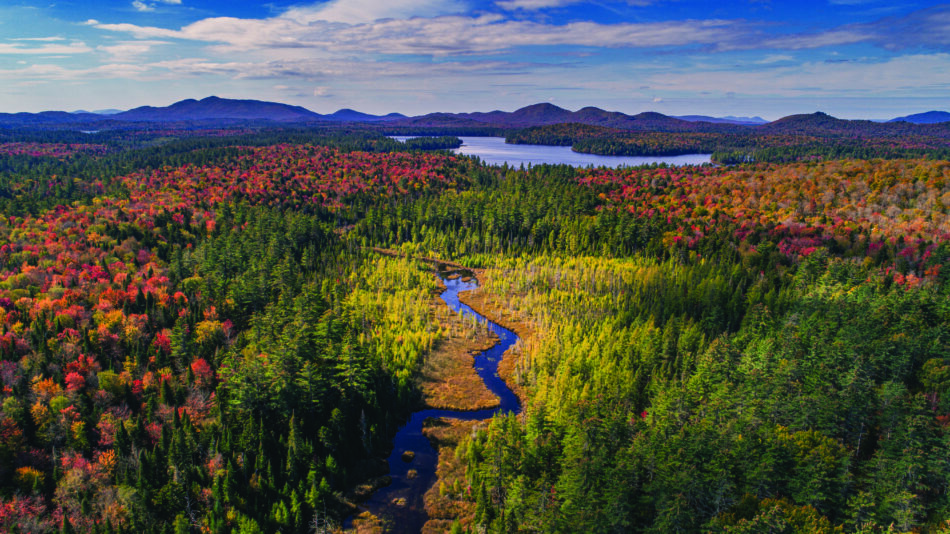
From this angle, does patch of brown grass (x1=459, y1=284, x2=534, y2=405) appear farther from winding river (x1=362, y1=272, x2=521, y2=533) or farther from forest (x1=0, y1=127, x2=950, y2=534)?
winding river (x1=362, y1=272, x2=521, y2=533)

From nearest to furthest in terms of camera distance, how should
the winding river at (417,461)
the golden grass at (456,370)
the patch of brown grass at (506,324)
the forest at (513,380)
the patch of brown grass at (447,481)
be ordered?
the forest at (513,380) < the patch of brown grass at (447,481) < the winding river at (417,461) < the golden grass at (456,370) < the patch of brown grass at (506,324)

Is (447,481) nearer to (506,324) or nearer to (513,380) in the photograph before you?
(513,380)

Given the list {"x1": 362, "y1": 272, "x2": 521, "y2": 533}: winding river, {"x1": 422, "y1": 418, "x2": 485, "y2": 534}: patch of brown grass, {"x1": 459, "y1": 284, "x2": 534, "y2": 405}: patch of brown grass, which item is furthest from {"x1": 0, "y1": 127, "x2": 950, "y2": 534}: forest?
{"x1": 362, "y1": 272, "x2": 521, "y2": 533}: winding river

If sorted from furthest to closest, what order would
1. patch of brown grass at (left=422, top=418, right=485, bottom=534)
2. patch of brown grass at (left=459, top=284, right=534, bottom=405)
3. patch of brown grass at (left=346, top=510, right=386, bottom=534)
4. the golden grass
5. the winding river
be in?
patch of brown grass at (left=459, top=284, right=534, bottom=405) < the golden grass < the winding river < patch of brown grass at (left=422, top=418, right=485, bottom=534) < patch of brown grass at (left=346, top=510, right=386, bottom=534)

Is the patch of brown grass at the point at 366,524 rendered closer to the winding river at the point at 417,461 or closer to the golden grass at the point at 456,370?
the winding river at the point at 417,461

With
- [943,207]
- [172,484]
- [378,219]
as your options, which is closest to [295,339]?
[172,484]

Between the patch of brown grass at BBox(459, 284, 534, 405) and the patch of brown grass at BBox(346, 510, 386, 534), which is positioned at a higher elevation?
the patch of brown grass at BBox(459, 284, 534, 405)

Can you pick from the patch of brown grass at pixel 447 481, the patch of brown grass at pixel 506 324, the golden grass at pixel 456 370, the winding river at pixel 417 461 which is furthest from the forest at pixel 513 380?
the golden grass at pixel 456 370
